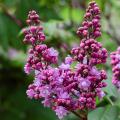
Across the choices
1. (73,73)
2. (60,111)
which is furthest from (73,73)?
(60,111)

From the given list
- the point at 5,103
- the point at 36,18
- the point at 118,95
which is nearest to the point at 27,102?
the point at 5,103

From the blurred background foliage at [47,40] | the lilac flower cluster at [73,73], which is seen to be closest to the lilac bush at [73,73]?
the lilac flower cluster at [73,73]

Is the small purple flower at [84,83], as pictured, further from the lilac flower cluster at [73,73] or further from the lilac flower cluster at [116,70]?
the lilac flower cluster at [116,70]

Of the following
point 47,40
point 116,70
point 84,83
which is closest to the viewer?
point 84,83

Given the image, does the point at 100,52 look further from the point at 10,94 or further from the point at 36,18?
the point at 10,94

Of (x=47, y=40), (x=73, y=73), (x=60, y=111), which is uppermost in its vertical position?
(x=47, y=40)

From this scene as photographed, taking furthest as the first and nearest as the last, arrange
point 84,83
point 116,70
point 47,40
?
point 47,40 → point 116,70 → point 84,83

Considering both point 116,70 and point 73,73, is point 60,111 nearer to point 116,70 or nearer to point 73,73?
point 73,73

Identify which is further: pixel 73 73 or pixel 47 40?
pixel 47 40

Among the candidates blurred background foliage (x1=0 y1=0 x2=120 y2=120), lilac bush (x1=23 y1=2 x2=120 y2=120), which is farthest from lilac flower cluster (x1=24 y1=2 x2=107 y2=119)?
blurred background foliage (x1=0 y1=0 x2=120 y2=120)
